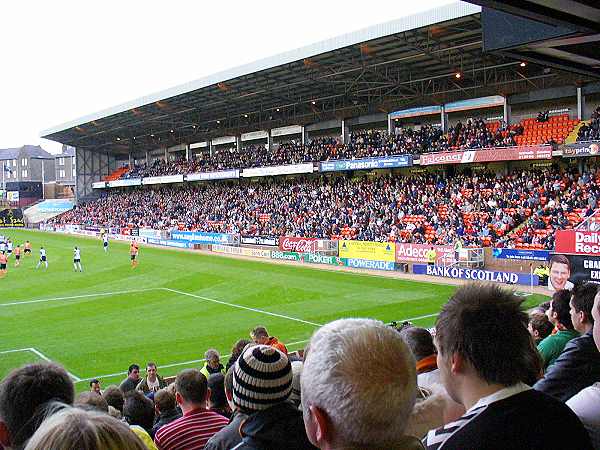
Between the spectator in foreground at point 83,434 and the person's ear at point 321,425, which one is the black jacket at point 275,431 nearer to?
the person's ear at point 321,425

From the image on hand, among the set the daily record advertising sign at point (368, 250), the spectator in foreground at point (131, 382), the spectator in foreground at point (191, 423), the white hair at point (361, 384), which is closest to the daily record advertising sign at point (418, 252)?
the daily record advertising sign at point (368, 250)

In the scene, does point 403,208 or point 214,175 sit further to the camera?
point 214,175

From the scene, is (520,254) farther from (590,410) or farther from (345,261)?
(590,410)

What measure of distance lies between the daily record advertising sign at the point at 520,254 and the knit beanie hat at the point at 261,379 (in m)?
27.1

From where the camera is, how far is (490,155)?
125 feet

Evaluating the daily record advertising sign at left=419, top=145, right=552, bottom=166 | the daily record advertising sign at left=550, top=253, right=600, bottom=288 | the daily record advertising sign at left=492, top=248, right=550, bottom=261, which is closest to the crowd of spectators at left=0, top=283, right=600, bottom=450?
the daily record advertising sign at left=550, top=253, right=600, bottom=288

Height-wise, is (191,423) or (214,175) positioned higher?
(214,175)

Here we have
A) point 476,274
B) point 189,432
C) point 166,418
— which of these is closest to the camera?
point 189,432

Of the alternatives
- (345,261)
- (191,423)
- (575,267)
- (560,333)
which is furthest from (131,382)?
(345,261)

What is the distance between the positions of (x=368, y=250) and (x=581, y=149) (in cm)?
1312

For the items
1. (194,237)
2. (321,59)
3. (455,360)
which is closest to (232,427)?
(455,360)

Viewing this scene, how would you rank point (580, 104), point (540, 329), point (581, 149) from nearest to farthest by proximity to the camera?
point (540, 329) → point (581, 149) → point (580, 104)

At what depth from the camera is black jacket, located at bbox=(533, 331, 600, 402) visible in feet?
12.9

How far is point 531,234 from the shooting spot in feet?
103
